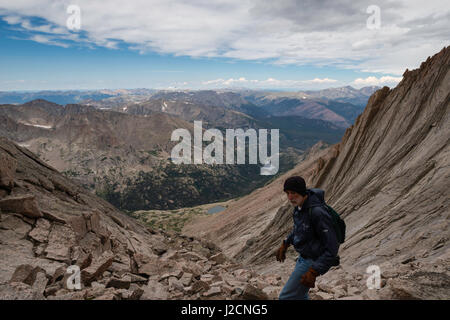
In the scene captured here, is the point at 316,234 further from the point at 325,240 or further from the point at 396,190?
the point at 396,190

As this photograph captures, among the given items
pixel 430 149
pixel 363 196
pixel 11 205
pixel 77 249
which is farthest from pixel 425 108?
pixel 11 205

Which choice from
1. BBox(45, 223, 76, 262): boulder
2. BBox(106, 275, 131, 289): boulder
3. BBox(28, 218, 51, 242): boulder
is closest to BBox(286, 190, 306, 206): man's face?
BBox(106, 275, 131, 289): boulder

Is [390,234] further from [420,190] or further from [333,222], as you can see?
[333,222]

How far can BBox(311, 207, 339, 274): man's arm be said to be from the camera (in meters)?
8.81

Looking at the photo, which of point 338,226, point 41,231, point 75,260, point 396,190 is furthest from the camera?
point 396,190

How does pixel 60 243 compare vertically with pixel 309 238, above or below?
below

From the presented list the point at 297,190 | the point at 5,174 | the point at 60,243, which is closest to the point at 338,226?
the point at 297,190

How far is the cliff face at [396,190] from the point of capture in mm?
15266

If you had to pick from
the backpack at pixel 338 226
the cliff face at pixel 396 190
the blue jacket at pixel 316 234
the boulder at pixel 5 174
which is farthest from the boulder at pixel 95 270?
the cliff face at pixel 396 190

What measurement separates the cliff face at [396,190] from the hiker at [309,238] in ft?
11.1

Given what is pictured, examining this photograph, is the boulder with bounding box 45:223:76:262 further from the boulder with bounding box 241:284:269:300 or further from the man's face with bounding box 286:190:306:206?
the man's face with bounding box 286:190:306:206

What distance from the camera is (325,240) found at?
891 centimetres

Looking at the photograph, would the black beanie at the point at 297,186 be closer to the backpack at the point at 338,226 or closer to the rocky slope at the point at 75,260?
the backpack at the point at 338,226

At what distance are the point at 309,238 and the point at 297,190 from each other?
1.68 metres
